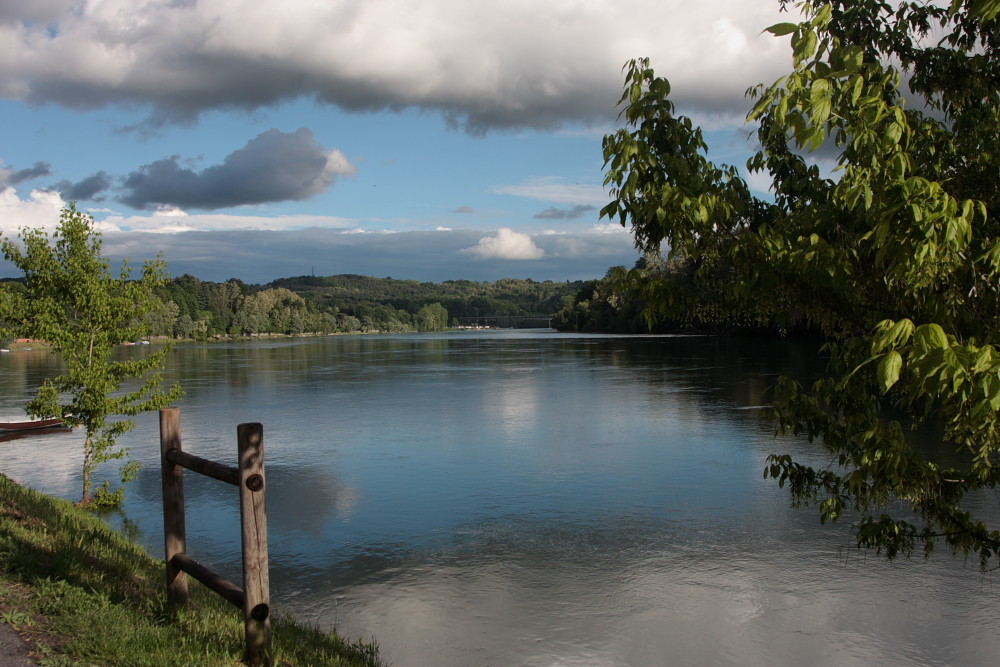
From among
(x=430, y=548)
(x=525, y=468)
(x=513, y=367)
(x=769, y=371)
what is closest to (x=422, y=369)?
(x=513, y=367)

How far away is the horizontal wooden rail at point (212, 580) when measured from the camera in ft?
19.1

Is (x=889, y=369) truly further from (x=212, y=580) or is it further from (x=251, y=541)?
(x=212, y=580)

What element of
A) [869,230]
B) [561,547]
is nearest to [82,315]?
[561,547]

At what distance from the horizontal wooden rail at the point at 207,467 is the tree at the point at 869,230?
323 cm

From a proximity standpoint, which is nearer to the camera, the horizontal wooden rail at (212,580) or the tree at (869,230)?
the tree at (869,230)

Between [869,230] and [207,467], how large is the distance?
15.9ft

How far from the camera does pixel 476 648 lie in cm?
880

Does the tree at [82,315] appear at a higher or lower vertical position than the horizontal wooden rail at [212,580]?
higher

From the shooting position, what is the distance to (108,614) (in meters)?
6.32

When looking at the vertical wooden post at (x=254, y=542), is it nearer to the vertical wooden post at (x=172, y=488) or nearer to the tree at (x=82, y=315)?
the vertical wooden post at (x=172, y=488)

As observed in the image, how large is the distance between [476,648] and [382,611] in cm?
161

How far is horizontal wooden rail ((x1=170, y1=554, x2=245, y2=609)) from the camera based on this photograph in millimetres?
5828

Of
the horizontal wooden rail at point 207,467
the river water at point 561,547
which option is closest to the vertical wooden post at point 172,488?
the horizontal wooden rail at point 207,467

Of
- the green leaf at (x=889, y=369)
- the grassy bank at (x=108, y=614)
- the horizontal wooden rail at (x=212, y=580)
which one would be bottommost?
the grassy bank at (x=108, y=614)
